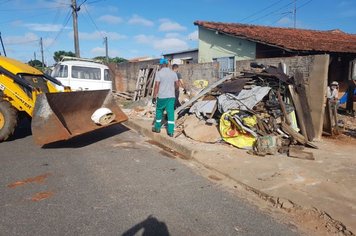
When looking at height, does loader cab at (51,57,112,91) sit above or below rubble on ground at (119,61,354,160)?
above

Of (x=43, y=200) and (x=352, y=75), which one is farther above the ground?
(x=352, y=75)

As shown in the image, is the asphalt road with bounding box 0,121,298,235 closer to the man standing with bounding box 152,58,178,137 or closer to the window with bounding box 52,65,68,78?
the man standing with bounding box 152,58,178,137

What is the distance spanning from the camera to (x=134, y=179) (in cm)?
489

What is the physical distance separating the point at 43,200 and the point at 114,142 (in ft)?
11.6

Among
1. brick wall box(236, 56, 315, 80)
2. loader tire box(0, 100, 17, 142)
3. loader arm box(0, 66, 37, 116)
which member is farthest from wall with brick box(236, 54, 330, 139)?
loader tire box(0, 100, 17, 142)

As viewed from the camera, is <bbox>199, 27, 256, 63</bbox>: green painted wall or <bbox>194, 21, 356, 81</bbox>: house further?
<bbox>199, 27, 256, 63</bbox>: green painted wall

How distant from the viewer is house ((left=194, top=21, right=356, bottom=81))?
1417 cm

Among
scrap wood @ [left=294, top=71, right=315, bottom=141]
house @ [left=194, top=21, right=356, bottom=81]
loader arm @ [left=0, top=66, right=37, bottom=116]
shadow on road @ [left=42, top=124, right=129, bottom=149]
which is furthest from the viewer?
house @ [left=194, top=21, right=356, bottom=81]

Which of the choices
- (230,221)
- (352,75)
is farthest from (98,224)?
(352,75)

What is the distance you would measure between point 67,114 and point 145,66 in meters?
10.1

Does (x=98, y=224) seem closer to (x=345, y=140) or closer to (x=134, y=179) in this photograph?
(x=134, y=179)

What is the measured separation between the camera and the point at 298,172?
201 inches

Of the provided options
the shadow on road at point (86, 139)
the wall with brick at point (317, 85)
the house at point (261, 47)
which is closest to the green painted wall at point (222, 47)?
the house at point (261, 47)

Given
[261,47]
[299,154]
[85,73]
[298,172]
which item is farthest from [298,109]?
[261,47]
